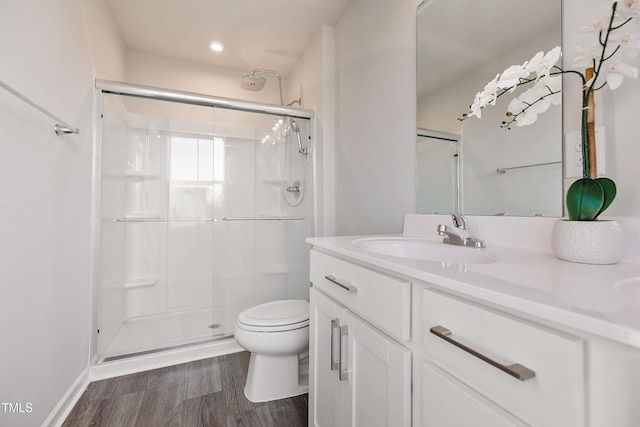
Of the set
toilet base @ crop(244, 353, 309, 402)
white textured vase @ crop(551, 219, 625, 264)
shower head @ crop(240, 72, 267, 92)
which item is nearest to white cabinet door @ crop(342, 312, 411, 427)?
white textured vase @ crop(551, 219, 625, 264)

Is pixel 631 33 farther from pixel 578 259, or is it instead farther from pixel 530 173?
pixel 578 259

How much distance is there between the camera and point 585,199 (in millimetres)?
677

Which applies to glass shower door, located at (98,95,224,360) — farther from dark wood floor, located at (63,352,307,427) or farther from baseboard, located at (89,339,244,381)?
dark wood floor, located at (63,352,307,427)

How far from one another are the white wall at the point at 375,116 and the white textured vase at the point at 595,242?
75 cm

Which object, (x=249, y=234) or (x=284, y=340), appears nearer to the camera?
(x=284, y=340)

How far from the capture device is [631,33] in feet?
2.02

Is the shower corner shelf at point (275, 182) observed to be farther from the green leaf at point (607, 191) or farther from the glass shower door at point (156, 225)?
the green leaf at point (607, 191)

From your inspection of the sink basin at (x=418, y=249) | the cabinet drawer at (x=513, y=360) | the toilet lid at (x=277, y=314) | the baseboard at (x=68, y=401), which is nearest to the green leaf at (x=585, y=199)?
the sink basin at (x=418, y=249)

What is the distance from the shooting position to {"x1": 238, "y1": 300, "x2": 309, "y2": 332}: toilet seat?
1.39m

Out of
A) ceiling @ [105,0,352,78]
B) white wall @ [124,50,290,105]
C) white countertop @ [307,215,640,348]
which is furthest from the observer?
white wall @ [124,50,290,105]

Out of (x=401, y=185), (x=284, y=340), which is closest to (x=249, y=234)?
(x=284, y=340)

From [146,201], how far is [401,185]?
1917mm

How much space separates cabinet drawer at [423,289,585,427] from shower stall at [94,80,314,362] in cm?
177

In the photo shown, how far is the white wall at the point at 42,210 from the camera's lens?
3.06 feet
